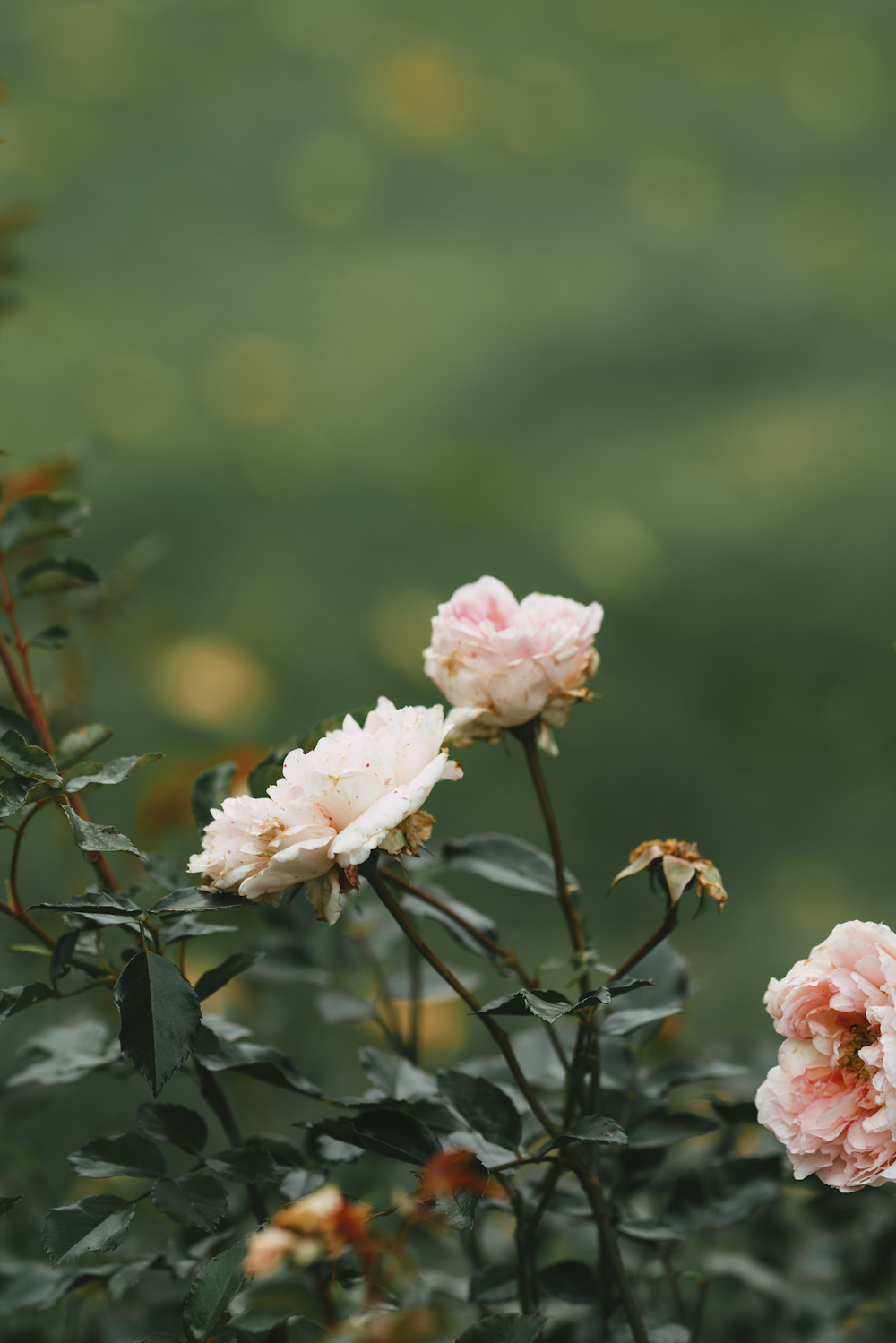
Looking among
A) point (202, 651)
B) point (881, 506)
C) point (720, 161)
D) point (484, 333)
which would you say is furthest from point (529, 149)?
point (202, 651)

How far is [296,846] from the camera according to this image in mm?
448

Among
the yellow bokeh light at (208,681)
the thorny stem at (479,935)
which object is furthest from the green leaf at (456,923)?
the yellow bokeh light at (208,681)

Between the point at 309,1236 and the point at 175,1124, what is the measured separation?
25 centimetres

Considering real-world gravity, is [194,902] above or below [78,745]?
below

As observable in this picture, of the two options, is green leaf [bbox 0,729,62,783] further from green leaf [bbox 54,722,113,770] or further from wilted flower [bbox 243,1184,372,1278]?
wilted flower [bbox 243,1184,372,1278]

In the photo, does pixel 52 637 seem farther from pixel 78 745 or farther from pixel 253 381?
pixel 253 381

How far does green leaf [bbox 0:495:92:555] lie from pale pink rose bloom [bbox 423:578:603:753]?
0.71 ft

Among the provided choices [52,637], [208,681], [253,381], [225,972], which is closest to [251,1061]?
[225,972]

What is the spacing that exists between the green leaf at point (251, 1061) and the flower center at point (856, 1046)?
0.78ft

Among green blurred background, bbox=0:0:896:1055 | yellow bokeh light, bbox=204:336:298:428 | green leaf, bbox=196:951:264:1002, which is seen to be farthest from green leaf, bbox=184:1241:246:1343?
yellow bokeh light, bbox=204:336:298:428

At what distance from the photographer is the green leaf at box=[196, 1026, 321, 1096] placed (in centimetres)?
54

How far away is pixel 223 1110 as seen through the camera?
0.60 metres

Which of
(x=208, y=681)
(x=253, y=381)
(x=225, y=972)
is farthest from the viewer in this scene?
(x=253, y=381)

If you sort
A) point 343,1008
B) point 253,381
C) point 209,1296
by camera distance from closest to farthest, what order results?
point 209,1296 → point 343,1008 → point 253,381
